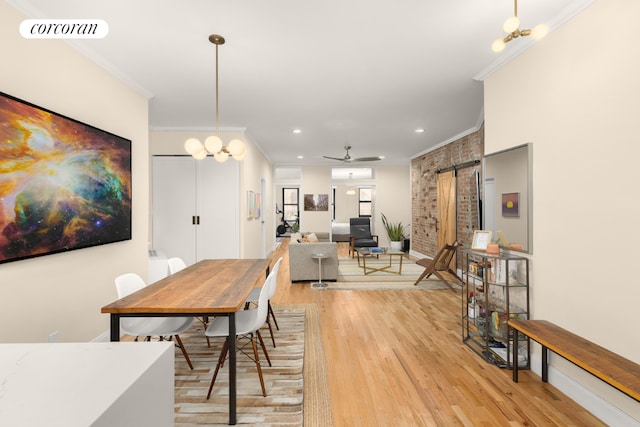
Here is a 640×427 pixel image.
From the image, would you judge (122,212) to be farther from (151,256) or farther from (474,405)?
(474,405)

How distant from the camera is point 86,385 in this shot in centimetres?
63

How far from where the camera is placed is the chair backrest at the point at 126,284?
2.16 metres

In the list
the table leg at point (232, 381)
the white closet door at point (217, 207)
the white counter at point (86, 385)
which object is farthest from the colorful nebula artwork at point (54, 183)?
the white closet door at point (217, 207)

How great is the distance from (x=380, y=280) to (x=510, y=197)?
2946 mm

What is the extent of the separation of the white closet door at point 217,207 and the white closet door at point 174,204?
132 millimetres

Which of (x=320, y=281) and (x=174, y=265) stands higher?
(x=174, y=265)

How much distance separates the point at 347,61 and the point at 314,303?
9.51 feet

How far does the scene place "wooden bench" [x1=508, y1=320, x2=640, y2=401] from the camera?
1.47 m

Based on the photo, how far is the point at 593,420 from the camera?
1.82m

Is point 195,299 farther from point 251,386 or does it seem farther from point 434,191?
point 434,191

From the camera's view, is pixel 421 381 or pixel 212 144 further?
pixel 212 144

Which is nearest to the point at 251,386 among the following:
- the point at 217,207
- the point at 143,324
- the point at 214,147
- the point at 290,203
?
the point at 143,324

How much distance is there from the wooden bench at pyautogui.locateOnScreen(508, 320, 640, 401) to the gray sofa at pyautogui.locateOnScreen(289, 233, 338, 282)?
3.01m

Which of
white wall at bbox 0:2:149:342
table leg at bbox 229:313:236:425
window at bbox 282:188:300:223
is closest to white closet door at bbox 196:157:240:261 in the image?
white wall at bbox 0:2:149:342
